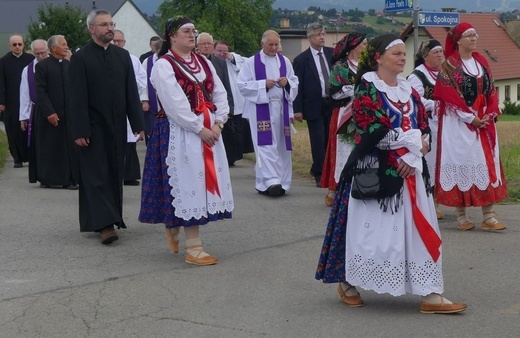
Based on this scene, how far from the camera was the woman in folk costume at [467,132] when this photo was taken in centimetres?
945

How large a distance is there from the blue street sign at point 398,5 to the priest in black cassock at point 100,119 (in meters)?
6.73

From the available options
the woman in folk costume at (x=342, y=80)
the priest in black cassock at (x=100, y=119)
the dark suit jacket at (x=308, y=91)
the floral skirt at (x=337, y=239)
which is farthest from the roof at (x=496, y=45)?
the floral skirt at (x=337, y=239)

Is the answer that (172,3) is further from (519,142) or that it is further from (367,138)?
(367,138)

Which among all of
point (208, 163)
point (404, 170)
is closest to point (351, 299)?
point (404, 170)

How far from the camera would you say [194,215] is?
8156 mm

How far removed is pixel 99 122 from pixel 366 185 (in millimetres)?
3507

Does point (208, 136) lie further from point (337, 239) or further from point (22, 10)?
point (22, 10)

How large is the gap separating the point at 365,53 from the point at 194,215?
Answer: 2204 mm

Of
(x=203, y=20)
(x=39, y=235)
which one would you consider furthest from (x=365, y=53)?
(x=203, y=20)

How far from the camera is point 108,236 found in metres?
9.23

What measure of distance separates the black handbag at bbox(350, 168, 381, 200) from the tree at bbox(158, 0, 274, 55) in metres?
81.6

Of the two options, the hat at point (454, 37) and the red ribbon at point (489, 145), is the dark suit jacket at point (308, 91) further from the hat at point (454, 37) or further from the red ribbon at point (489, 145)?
the red ribbon at point (489, 145)

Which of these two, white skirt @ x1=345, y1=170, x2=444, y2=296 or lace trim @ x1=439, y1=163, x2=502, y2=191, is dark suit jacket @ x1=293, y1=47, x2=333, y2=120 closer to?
lace trim @ x1=439, y1=163, x2=502, y2=191

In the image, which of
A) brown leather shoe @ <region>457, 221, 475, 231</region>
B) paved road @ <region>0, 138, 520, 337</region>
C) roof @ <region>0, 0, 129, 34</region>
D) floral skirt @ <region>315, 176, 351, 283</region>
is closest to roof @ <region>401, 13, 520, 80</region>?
roof @ <region>0, 0, 129, 34</region>
